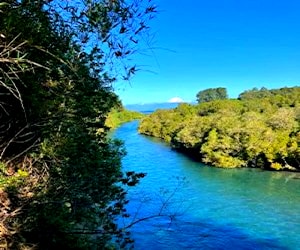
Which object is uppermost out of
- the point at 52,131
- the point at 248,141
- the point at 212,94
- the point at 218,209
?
the point at 212,94

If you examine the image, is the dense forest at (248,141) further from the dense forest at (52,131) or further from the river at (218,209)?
the dense forest at (52,131)

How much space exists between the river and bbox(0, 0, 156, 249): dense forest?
16.9ft

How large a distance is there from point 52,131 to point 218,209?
22979 mm

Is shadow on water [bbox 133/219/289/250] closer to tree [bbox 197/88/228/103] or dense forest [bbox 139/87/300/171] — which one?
dense forest [bbox 139/87/300/171]

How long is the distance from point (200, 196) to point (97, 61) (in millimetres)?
25020

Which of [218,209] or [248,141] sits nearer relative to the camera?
[218,209]

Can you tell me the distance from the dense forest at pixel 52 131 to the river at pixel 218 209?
5155mm

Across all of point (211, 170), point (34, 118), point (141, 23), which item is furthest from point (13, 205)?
point (211, 170)

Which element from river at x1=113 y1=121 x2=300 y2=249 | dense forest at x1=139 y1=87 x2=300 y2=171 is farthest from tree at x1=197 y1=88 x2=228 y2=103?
river at x1=113 y1=121 x2=300 y2=249

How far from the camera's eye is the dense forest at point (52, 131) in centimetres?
435

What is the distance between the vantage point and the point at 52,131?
563 centimetres

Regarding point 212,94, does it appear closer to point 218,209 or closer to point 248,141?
point 248,141

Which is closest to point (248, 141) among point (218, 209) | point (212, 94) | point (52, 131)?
point (218, 209)

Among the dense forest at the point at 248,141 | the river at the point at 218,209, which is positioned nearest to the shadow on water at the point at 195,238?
the river at the point at 218,209
